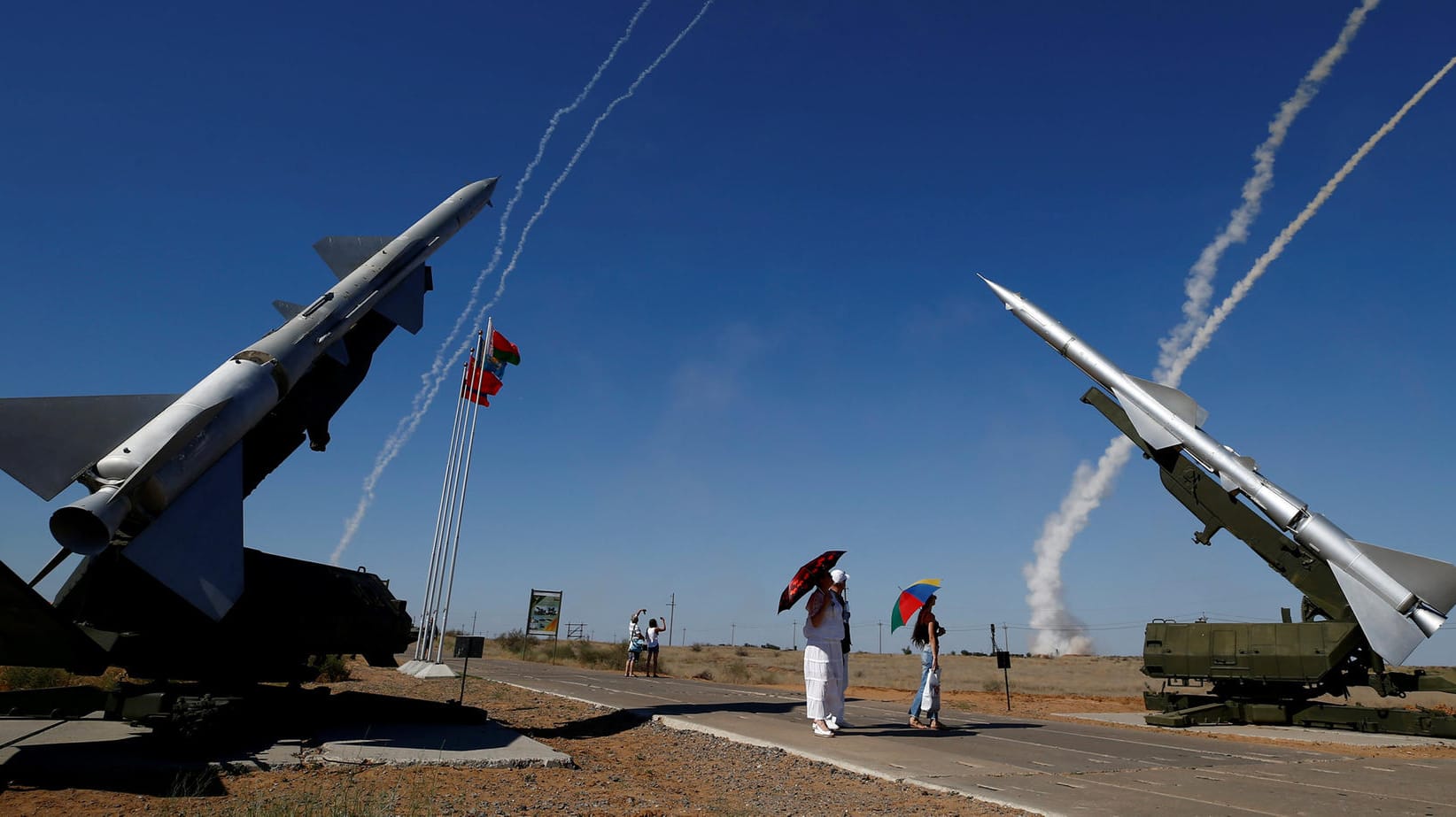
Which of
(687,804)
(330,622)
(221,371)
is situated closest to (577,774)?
(687,804)

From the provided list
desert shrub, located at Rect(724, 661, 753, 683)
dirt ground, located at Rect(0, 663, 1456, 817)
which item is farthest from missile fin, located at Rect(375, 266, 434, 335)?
desert shrub, located at Rect(724, 661, 753, 683)

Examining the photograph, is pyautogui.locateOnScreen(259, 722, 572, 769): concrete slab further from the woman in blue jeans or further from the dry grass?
the dry grass

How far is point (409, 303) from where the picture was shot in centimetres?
1341

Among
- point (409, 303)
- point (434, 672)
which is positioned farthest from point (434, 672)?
point (409, 303)

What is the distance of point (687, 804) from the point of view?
6.70 m

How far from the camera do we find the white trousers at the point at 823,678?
35.4 feet

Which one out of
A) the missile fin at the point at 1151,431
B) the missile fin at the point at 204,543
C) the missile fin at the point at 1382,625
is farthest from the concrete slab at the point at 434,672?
the missile fin at the point at 1382,625

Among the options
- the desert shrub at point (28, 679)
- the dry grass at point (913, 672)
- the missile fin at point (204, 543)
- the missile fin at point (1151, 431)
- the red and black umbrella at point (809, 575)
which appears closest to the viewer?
the missile fin at point (204, 543)

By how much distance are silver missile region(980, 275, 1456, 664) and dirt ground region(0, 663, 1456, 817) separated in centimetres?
1083

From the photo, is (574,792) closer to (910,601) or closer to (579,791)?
(579,791)

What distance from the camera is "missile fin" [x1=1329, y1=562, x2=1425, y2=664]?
42.8ft

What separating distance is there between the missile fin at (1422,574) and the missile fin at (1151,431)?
3497 mm

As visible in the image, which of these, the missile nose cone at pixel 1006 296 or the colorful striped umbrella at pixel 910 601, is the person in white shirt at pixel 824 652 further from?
the missile nose cone at pixel 1006 296

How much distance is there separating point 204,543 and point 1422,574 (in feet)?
58.9
